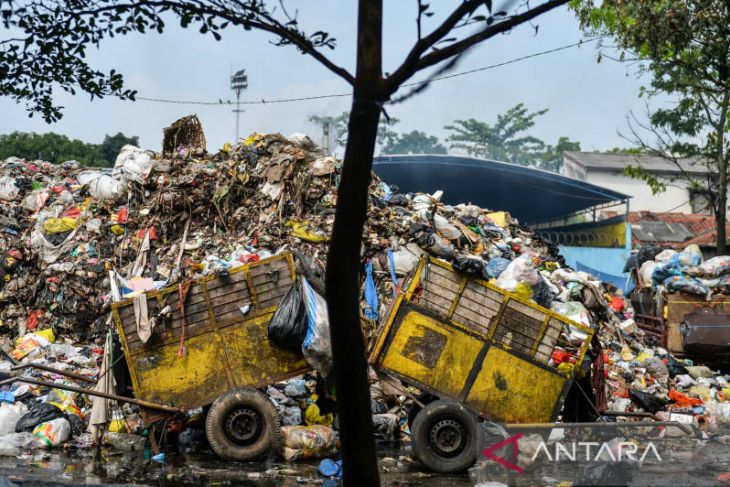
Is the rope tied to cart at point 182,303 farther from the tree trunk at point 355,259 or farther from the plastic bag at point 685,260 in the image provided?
the plastic bag at point 685,260

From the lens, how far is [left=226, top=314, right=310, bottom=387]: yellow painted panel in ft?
24.6

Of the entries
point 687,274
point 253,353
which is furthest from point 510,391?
point 687,274

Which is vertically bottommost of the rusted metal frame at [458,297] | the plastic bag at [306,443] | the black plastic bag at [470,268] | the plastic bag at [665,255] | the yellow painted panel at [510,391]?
the plastic bag at [306,443]

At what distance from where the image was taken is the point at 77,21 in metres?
4.34

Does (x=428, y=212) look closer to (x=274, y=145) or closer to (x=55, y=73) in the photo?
(x=274, y=145)

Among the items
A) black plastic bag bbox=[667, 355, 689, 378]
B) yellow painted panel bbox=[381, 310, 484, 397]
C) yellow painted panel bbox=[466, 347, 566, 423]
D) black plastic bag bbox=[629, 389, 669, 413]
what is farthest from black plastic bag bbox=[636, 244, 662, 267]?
yellow painted panel bbox=[381, 310, 484, 397]

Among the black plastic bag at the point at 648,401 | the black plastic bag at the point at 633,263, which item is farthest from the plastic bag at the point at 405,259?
the black plastic bag at the point at 633,263

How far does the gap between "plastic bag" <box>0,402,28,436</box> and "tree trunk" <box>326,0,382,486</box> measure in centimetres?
585

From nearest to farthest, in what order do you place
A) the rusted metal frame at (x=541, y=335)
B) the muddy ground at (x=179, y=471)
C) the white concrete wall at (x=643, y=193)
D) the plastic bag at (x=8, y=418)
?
the muddy ground at (x=179, y=471) < the rusted metal frame at (x=541, y=335) < the plastic bag at (x=8, y=418) < the white concrete wall at (x=643, y=193)

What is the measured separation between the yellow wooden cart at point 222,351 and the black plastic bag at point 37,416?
59.9 inches

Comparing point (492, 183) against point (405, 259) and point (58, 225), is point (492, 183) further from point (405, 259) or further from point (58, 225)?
point (58, 225)

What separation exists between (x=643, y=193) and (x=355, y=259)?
34.1 meters

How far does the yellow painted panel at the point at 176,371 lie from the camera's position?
7457 mm

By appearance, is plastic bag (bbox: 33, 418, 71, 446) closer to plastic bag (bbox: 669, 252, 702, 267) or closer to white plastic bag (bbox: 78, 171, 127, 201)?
white plastic bag (bbox: 78, 171, 127, 201)
